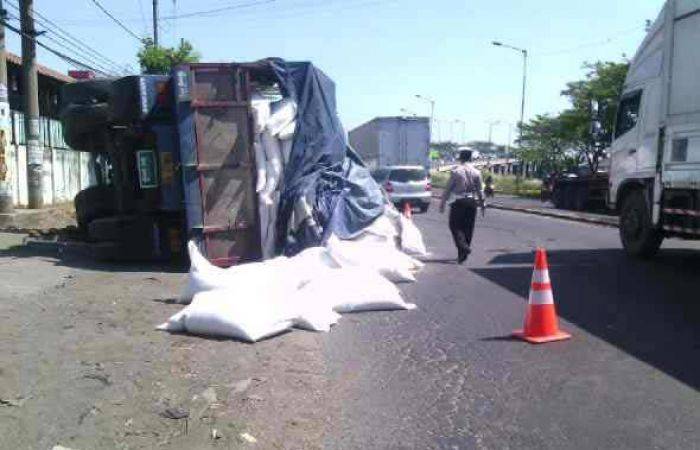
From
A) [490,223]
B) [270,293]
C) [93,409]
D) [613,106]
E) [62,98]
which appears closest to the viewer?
[93,409]

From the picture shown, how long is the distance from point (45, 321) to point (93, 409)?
2.75 m

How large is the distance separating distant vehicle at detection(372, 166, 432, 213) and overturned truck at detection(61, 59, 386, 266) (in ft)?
48.0

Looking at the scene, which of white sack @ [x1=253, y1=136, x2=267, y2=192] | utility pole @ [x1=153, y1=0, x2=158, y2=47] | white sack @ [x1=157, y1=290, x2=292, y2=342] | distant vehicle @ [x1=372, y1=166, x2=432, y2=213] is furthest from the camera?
utility pole @ [x1=153, y1=0, x2=158, y2=47]

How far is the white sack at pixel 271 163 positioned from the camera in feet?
35.0

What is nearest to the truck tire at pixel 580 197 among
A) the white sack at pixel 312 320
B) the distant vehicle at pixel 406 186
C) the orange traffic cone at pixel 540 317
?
the distant vehicle at pixel 406 186

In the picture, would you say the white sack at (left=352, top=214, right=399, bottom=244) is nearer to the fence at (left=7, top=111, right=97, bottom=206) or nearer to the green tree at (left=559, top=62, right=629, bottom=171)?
the fence at (left=7, top=111, right=97, bottom=206)

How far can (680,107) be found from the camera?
10797 millimetres

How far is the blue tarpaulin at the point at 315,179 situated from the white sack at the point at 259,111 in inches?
18.0

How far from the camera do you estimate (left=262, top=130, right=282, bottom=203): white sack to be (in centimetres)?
1066

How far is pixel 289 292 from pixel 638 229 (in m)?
7.32

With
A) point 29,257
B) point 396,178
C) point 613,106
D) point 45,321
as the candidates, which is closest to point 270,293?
point 45,321

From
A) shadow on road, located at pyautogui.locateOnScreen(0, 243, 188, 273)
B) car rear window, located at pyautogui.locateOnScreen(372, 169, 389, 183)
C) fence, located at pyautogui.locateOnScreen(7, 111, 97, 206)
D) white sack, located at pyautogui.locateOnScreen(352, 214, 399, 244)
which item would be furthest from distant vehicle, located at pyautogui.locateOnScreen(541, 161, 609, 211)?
shadow on road, located at pyautogui.locateOnScreen(0, 243, 188, 273)

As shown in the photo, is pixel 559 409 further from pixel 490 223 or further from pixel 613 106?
pixel 613 106

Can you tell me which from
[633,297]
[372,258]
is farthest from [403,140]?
[633,297]
